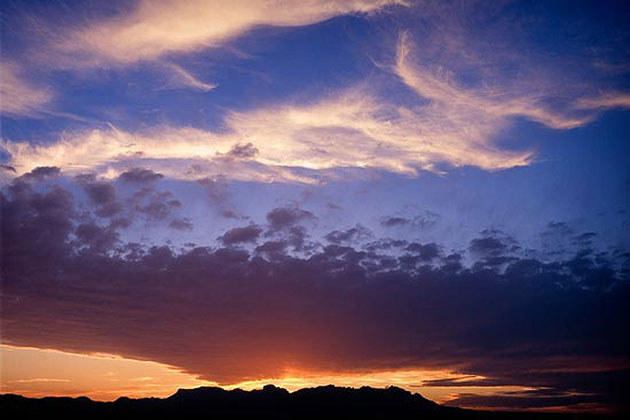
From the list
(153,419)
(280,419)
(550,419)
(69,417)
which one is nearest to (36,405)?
(69,417)

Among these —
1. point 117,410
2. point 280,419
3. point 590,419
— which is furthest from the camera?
point 280,419

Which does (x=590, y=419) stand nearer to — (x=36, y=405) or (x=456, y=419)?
(x=456, y=419)

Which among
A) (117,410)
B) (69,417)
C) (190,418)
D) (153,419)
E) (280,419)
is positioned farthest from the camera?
(280,419)

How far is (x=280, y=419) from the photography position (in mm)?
186000

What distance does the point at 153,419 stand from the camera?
13075 centimetres

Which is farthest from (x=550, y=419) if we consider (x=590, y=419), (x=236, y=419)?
(x=236, y=419)

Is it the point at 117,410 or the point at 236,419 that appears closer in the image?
the point at 117,410

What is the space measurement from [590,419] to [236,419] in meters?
115

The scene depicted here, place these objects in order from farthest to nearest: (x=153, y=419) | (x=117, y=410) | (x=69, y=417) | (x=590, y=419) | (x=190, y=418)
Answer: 1. (x=190, y=418)
2. (x=117, y=410)
3. (x=153, y=419)
4. (x=69, y=417)
5. (x=590, y=419)

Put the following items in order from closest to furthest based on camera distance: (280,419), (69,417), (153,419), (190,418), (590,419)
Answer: (590,419) → (69,417) → (153,419) → (190,418) → (280,419)

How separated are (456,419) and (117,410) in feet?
432

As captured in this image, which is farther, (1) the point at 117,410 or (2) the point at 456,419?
(2) the point at 456,419

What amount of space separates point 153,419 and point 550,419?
351ft

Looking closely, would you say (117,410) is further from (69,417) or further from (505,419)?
(505,419)
